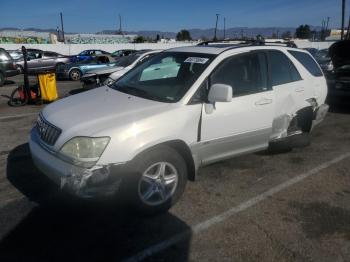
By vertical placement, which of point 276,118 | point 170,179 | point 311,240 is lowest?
point 311,240

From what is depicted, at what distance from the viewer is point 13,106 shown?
10.3 metres

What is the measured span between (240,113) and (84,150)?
198cm

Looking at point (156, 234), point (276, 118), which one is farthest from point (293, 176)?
point (156, 234)

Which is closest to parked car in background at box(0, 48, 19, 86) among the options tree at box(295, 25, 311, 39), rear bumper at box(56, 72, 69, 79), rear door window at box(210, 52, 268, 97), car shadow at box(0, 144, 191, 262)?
rear bumper at box(56, 72, 69, 79)

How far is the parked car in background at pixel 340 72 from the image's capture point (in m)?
9.02

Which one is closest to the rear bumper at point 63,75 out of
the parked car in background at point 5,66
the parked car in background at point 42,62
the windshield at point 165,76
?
the parked car in background at point 5,66

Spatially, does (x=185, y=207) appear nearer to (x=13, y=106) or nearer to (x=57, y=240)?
(x=57, y=240)

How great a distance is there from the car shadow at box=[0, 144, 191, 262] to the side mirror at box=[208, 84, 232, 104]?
53.8 inches

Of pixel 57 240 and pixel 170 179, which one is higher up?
pixel 170 179

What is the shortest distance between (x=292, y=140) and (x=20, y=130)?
17.4 ft

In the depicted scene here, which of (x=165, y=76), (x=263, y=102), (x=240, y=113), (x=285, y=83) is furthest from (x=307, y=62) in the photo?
(x=165, y=76)

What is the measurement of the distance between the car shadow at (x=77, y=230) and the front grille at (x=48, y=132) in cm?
76

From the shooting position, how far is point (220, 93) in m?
3.93

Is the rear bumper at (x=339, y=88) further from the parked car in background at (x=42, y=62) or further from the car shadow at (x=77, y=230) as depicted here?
the parked car in background at (x=42, y=62)
